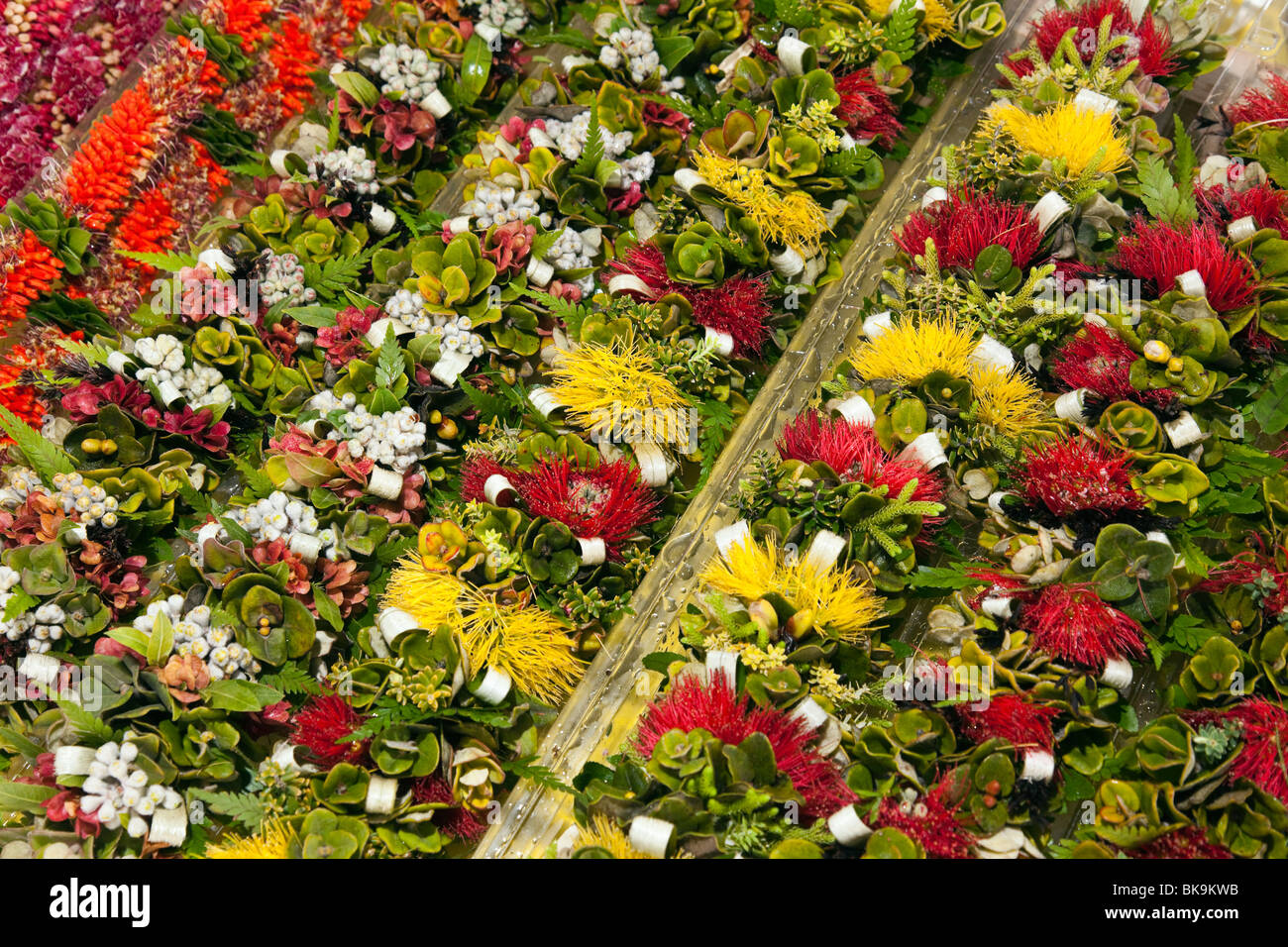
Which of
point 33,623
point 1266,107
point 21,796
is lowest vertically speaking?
point 21,796

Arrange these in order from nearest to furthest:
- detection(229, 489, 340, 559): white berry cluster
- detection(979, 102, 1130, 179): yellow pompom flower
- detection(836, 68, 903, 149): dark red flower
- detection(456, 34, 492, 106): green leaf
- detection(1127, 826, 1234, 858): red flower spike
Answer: detection(1127, 826, 1234, 858): red flower spike, detection(229, 489, 340, 559): white berry cluster, detection(979, 102, 1130, 179): yellow pompom flower, detection(836, 68, 903, 149): dark red flower, detection(456, 34, 492, 106): green leaf

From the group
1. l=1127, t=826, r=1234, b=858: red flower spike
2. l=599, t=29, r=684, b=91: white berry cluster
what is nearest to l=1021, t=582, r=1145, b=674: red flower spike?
l=1127, t=826, r=1234, b=858: red flower spike

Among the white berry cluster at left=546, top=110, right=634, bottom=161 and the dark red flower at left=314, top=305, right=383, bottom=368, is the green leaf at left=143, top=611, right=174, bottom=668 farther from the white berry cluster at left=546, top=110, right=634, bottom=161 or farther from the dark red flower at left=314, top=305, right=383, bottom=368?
the white berry cluster at left=546, top=110, right=634, bottom=161

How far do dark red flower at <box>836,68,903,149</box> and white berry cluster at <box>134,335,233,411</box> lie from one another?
4.06 feet

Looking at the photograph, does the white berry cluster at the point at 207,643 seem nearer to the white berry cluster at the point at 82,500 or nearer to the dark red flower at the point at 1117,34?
the white berry cluster at the point at 82,500

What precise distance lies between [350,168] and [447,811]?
1.18 meters

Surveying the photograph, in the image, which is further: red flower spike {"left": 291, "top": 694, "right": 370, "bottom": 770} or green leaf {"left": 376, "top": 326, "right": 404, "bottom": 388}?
green leaf {"left": 376, "top": 326, "right": 404, "bottom": 388}

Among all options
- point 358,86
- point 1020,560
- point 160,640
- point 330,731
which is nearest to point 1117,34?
point 1020,560

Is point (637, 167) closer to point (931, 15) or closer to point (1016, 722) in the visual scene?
point (931, 15)

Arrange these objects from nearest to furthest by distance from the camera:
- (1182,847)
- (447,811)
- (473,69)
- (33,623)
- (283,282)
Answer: (1182,847), (447,811), (33,623), (283,282), (473,69)

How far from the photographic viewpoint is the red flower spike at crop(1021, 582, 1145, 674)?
156 centimetres

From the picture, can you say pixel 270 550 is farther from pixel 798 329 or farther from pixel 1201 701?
pixel 1201 701

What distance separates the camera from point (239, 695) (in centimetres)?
157

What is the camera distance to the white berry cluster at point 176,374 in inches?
70.9
